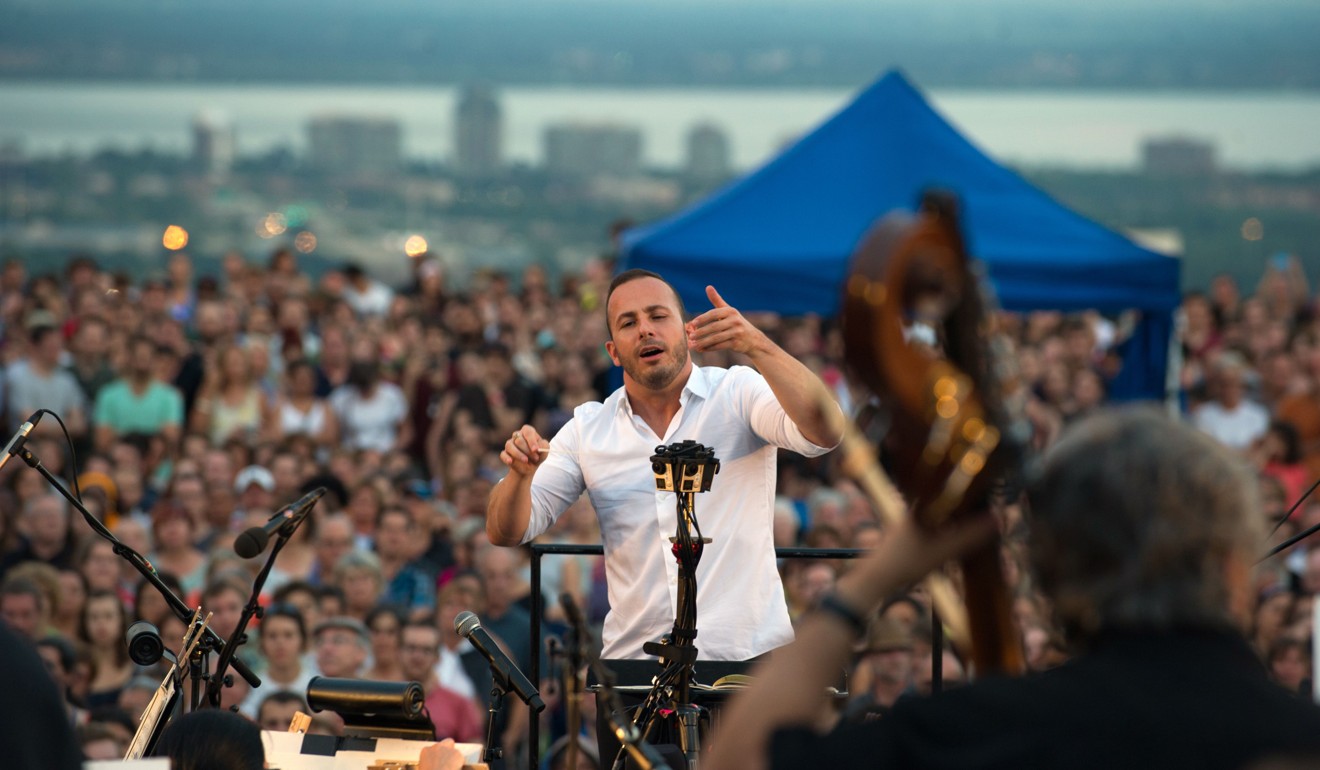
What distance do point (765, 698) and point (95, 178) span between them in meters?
21.8

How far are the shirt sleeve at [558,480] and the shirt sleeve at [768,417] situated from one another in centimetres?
57

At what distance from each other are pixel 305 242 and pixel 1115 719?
20814mm

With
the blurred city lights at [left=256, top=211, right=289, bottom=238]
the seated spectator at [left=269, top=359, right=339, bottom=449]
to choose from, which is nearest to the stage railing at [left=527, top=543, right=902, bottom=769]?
the seated spectator at [left=269, top=359, right=339, bottom=449]

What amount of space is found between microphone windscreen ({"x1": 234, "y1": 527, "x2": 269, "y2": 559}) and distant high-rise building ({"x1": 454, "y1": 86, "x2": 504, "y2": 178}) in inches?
767

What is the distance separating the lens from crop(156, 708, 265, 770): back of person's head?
342cm

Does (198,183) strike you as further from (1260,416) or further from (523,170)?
(1260,416)

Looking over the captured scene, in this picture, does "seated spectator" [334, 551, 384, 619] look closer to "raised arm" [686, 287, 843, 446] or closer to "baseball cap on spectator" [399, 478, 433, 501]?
"baseball cap on spectator" [399, 478, 433, 501]

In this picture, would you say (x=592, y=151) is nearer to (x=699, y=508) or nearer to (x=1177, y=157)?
(x=1177, y=157)

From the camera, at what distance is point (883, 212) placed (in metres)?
10.1

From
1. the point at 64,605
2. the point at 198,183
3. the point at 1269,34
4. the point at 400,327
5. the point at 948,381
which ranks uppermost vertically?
the point at 1269,34

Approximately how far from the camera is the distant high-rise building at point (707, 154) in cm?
2402

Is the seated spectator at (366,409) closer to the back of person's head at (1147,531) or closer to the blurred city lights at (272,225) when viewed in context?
the back of person's head at (1147,531)

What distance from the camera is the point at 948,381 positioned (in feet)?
7.07

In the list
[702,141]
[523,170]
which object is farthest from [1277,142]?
[523,170]
